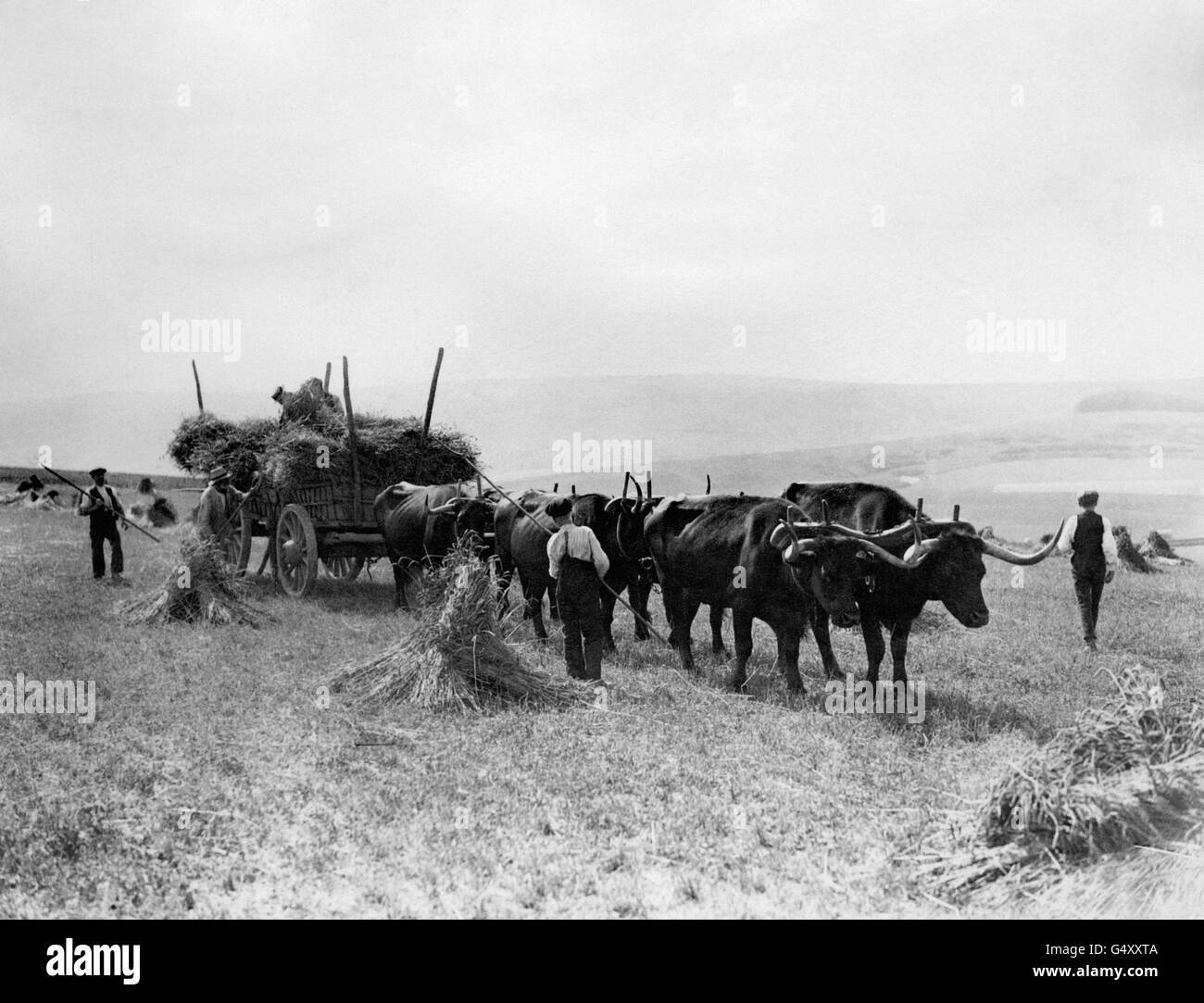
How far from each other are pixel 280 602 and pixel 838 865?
32.1 feet

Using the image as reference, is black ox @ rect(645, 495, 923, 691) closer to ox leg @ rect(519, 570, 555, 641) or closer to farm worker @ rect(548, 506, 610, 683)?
farm worker @ rect(548, 506, 610, 683)

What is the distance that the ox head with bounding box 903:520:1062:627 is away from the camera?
7402 mm

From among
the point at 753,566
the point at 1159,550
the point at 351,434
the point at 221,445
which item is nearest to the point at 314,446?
the point at 351,434

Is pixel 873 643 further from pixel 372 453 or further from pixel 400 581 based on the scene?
pixel 372 453

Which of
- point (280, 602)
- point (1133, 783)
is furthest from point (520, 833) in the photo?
point (280, 602)

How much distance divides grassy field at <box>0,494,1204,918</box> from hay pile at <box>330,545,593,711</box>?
0.25 metres

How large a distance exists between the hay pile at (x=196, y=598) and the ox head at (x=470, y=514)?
2.40 m

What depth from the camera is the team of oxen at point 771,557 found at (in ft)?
24.8

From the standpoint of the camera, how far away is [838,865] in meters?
4.58

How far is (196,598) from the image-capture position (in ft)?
37.7

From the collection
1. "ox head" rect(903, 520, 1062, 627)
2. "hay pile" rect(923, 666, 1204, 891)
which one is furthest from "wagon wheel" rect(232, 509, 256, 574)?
"hay pile" rect(923, 666, 1204, 891)

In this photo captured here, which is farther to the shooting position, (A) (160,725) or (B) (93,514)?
(B) (93,514)
